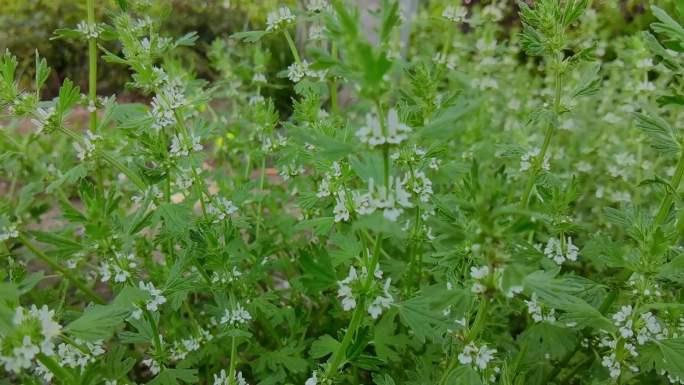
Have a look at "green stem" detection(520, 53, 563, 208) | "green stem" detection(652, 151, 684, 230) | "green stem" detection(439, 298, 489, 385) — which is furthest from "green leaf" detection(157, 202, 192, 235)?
"green stem" detection(652, 151, 684, 230)

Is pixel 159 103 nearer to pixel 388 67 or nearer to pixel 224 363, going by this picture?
pixel 388 67

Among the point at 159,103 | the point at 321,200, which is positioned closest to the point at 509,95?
the point at 321,200

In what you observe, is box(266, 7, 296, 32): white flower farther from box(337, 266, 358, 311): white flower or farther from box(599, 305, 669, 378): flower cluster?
box(599, 305, 669, 378): flower cluster

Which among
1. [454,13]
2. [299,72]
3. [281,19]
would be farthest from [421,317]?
[454,13]

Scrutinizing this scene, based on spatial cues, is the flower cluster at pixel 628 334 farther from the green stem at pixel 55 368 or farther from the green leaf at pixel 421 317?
the green stem at pixel 55 368

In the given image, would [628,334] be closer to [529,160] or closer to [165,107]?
[529,160]

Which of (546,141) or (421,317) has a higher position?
(546,141)
